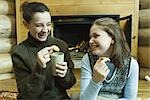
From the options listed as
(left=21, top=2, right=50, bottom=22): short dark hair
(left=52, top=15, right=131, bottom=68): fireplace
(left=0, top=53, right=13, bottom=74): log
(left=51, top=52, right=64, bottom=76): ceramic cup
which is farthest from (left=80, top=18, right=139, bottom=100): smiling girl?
(left=0, top=53, right=13, bottom=74): log

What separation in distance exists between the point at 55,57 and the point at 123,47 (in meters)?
0.37

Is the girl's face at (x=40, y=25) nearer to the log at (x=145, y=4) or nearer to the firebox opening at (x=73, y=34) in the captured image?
the firebox opening at (x=73, y=34)

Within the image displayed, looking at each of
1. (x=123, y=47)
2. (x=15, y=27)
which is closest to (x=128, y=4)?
(x=15, y=27)

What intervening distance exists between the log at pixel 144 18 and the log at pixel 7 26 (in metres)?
1.40

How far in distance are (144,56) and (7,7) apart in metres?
1.59

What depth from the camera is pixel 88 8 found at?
2.89m

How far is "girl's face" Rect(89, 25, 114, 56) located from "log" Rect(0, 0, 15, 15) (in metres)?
2.03

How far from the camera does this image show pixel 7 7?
3072 millimetres

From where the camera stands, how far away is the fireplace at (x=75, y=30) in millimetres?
2861

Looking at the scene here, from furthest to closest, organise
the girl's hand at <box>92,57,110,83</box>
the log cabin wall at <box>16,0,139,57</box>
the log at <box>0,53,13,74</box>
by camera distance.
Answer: the log at <box>0,53,13,74</box> < the log cabin wall at <box>16,0,139,57</box> < the girl's hand at <box>92,57,110,83</box>

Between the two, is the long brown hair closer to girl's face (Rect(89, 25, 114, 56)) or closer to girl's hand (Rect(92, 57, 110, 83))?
girl's face (Rect(89, 25, 114, 56))

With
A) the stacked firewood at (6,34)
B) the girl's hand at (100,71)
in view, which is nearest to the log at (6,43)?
the stacked firewood at (6,34)

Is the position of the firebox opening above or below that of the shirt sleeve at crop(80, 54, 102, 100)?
above

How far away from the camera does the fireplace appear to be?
2.86 meters
